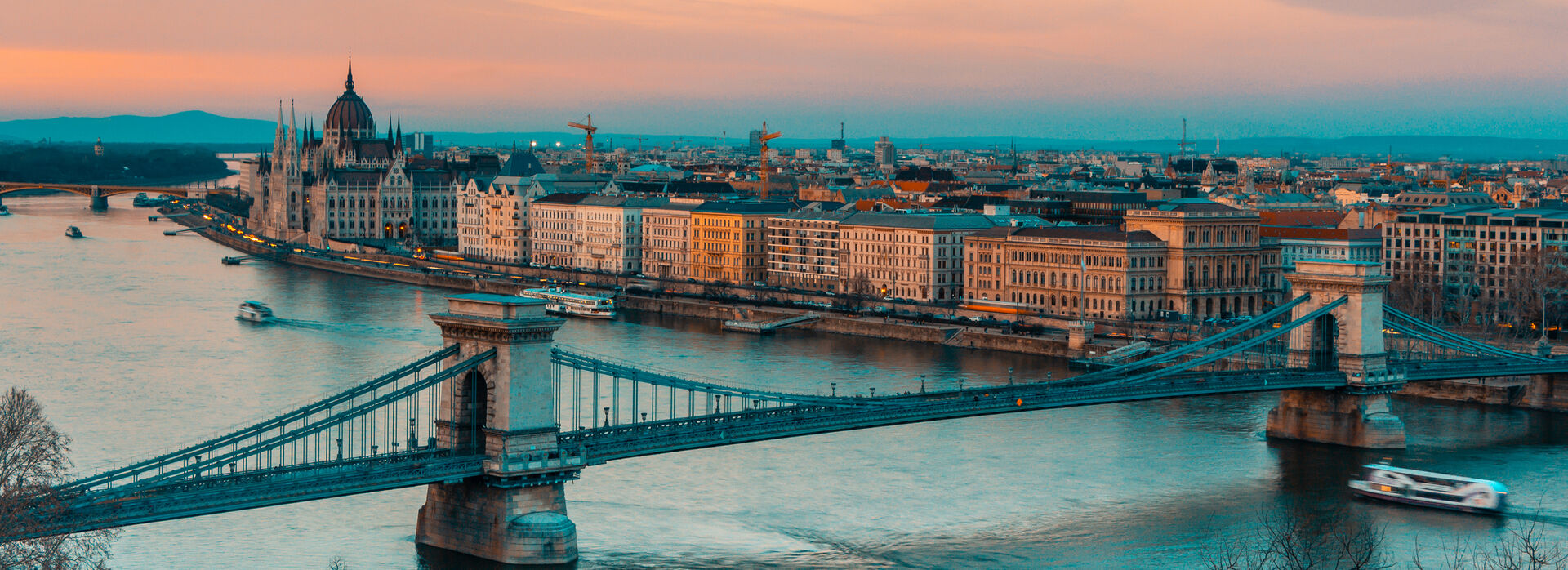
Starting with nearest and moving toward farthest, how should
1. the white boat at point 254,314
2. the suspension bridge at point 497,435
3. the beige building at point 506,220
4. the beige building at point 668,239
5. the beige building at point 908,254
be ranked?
1. the suspension bridge at point 497,435
2. the white boat at point 254,314
3. the beige building at point 908,254
4. the beige building at point 668,239
5. the beige building at point 506,220

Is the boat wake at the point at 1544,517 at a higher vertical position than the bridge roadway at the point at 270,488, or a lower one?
lower

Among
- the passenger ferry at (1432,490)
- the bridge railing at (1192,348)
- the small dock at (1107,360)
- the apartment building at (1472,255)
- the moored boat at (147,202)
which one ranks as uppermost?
A: the moored boat at (147,202)

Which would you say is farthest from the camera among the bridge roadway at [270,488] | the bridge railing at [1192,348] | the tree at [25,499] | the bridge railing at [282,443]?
the bridge railing at [1192,348]

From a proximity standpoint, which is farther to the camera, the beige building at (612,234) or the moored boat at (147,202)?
the moored boat at (147,202)

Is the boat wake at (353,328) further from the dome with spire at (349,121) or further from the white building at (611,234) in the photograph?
the dome with spire at (349,121)

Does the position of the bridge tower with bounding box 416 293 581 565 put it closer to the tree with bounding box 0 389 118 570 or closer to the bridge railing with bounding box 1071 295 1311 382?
the tree with bounding box 0 389 118 570

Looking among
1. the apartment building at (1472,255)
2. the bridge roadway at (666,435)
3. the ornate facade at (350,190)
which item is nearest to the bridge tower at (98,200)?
the ornate facade at (350,190)

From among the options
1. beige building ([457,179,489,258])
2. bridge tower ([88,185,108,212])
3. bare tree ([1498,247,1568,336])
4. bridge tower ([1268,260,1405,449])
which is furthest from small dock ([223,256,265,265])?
bridge tower ([1268,260,1405,449])

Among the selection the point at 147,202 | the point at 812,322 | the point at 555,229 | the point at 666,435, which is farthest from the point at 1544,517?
the point at 147,202
